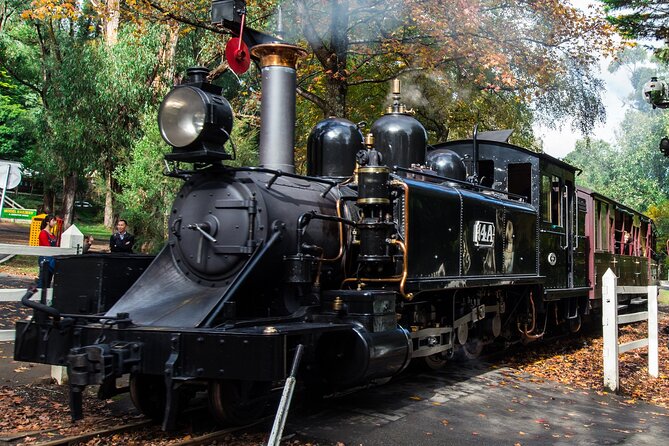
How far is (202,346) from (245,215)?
1.20 meters

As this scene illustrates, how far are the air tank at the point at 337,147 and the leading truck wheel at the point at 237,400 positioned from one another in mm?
2368

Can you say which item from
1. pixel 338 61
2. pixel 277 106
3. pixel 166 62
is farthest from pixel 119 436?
pixel 166 62

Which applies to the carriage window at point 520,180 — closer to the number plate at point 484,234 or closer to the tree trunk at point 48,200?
→ the number plate at point 484,234

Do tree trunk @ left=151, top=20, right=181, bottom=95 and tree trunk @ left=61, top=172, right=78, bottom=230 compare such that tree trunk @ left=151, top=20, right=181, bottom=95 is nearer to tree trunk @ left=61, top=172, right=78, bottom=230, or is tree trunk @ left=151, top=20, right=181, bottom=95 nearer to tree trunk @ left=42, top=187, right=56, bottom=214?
tree trunk @ left=61, top=172, right=78, bottom=230

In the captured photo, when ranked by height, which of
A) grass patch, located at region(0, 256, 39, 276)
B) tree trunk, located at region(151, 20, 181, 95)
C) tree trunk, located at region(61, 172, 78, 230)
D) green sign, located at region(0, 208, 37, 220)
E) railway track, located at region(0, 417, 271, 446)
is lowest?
railway track, located at region(0, 417, 271, 446)

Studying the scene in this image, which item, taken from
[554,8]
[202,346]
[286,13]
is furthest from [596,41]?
[202,346]

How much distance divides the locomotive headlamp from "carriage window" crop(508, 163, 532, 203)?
5.34 m

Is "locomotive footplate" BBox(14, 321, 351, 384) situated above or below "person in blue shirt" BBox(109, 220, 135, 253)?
below

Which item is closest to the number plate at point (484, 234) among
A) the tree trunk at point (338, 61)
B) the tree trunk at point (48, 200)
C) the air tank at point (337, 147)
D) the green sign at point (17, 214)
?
the air tank at point (337, 147)

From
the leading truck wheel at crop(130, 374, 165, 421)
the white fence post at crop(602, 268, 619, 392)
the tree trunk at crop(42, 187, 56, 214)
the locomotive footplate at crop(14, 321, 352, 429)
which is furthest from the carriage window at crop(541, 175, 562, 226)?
the tree trunk at crop(42, 187, 56, 214)

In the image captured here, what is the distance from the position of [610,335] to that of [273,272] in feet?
14.9

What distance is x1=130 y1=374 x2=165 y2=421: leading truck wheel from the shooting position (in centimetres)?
561

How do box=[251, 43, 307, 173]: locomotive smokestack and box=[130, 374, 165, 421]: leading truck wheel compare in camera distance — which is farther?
box=[251, 43, 307, 173]: locomotive smokestack

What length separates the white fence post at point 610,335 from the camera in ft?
25.8
